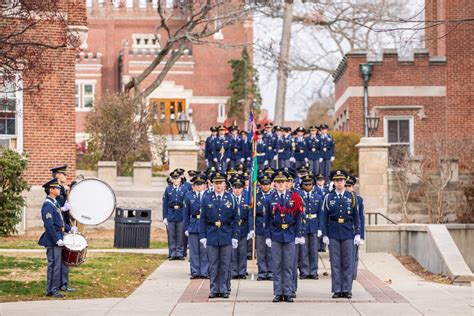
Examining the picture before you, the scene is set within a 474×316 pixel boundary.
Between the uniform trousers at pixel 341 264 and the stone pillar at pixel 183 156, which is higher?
the stone pillar at pixel 183 156

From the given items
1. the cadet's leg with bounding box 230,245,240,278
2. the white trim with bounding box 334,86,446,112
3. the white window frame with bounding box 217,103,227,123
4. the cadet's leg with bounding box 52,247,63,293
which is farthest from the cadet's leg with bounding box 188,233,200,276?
the white window frame with bounding box 217,103,227,123

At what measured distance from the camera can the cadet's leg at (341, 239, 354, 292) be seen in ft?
58.0

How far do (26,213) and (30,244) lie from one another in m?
4.05

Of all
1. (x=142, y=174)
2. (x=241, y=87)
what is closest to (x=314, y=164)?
(x=142, y=174)

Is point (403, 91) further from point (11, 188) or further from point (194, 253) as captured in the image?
point (194, 253)

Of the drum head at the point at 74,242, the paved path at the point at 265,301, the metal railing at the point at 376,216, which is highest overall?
the drum head at the point at 74,242

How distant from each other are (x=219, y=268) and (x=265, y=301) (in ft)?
3.31

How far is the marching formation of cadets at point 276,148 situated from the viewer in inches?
1188

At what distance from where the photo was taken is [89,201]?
58.7 feet

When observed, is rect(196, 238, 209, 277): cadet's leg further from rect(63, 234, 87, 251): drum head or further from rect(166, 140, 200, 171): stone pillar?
rect(166, 140, 200, 171): stone pillar

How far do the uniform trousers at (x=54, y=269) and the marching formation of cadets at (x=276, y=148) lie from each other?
1276 centimetres

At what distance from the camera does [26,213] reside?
2986cm

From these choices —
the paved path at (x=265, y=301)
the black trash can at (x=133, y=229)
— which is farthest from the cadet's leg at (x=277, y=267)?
the black trash can at (x=133, y=229)

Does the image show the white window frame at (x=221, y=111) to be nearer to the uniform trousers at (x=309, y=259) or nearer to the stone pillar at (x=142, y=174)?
the stone pillar at (x=142, y=174)
